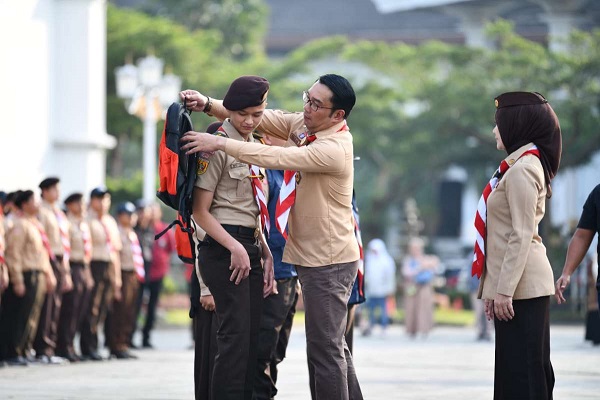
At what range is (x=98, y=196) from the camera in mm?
15289

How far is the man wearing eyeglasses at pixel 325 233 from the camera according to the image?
25.2 ft

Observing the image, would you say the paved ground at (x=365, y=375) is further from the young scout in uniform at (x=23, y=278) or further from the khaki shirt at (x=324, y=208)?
the khaki shirt at (x=324, y=208)

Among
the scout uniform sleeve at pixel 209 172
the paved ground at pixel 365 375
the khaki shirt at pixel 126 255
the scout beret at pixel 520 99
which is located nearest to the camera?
the scout beret at pixel 520 99

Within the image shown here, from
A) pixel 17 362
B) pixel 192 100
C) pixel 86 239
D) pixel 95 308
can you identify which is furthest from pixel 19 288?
pixel 192 100

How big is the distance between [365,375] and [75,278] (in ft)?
12.0

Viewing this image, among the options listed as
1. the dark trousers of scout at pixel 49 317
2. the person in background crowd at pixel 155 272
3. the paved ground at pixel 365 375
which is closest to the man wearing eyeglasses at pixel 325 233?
the paved ground at pixel 365 375

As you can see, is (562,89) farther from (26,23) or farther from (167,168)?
(167,168)

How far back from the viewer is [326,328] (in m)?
7.68

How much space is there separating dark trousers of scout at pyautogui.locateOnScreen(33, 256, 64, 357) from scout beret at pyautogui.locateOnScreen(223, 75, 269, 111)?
7507mm

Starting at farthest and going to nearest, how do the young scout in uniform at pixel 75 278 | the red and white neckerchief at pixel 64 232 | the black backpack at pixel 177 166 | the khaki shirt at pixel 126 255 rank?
the khaki shirt at pixel 126 255, the young scout in uniform at pixel 75 278, the red and white neckerchief at pixel 64 232, the black backpack at pixel 177 166

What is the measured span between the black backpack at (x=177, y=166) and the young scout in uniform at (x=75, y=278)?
24.6 feet

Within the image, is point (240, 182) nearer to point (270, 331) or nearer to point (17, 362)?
point (270, 331)

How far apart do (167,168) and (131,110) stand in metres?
17.3

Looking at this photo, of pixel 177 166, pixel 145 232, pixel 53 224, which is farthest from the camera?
pixel 145 232
